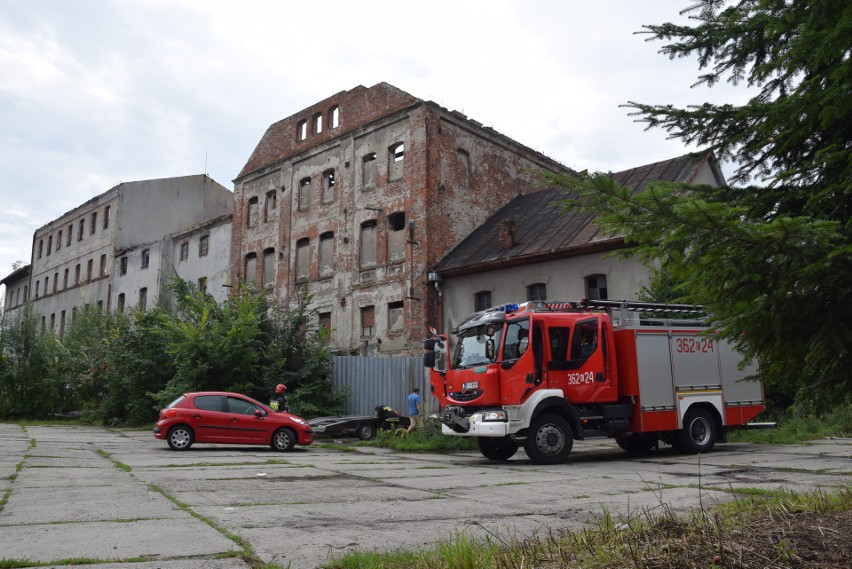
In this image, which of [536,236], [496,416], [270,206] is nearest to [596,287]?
[536,236]

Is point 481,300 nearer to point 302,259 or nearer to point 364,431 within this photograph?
point 364,431

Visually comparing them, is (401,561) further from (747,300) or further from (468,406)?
(468,406)

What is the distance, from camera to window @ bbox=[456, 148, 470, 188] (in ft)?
90.1

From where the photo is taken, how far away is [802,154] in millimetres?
5582

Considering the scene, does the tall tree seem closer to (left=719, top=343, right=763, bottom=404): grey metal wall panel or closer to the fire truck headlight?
the fire truck headlight

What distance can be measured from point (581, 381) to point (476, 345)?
207cm

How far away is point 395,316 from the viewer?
26453 mm

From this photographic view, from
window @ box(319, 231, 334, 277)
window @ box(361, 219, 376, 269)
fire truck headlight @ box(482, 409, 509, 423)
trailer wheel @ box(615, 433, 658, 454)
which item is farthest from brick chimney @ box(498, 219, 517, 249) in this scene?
fire truck headlight @ box(482, 409, 509, 423)

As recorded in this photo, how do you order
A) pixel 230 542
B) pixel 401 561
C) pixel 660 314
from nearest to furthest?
1. pixel 401 561
2. pixel 230 542
3. pixel 660 314

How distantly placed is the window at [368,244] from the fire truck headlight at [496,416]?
15.8 metres

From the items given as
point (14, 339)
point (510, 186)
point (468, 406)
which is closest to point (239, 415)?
point (468, 406)

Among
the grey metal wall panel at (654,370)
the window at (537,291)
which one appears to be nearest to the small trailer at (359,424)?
the window at (537,291)

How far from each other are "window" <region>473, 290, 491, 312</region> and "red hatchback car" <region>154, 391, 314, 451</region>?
10.1 metres

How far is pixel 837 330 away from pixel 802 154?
160 centimetres
